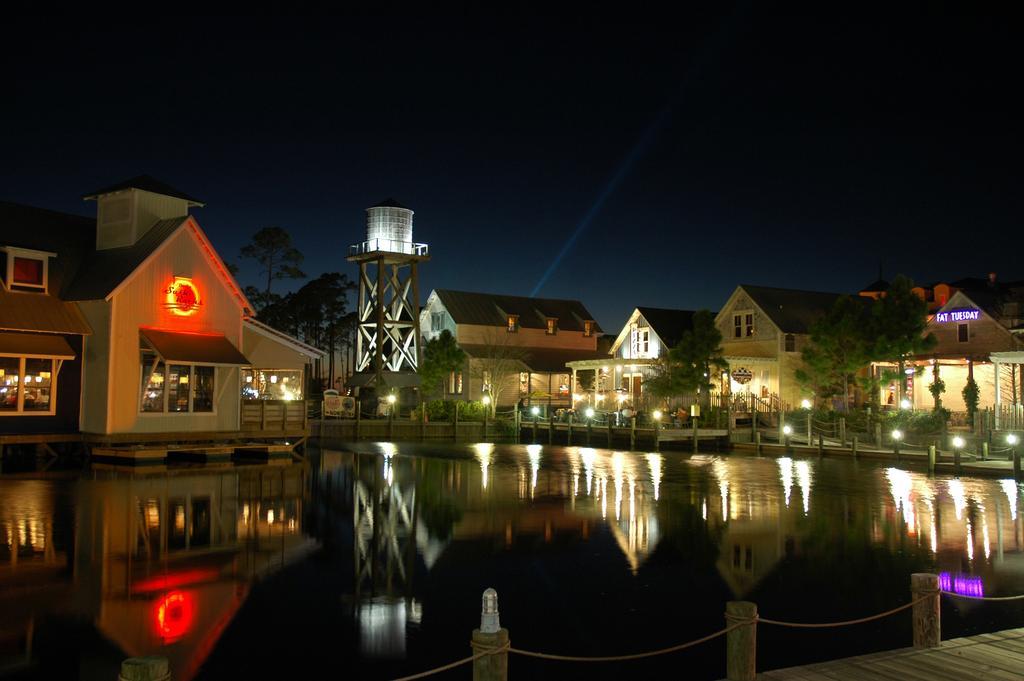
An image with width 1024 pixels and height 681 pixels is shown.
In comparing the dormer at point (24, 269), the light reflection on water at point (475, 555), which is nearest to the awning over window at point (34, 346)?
the dormer at point (24, 269)

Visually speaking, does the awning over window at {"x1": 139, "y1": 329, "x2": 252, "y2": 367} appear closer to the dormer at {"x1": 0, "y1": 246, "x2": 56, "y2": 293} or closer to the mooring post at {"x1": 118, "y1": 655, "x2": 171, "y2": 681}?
the dormer at {"x1": 0, "y1": 246, "x2": 56, "y2": 293}

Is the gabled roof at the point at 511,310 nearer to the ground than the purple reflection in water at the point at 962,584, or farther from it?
farther from it

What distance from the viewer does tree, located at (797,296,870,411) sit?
139 feet

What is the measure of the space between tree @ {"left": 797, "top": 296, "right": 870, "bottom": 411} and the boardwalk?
35.1m

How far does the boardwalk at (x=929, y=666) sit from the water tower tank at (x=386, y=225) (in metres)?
49.6

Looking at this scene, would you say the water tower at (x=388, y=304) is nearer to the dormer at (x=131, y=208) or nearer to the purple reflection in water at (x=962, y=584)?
the dormer at (x=131, y=208)

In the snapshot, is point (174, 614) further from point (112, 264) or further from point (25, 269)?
point (25, 269)

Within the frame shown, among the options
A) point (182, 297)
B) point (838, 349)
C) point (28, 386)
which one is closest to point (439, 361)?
point (838, 349)

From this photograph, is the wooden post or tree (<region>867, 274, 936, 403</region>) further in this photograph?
tree (<region>867, 274, 936, 403</region>)

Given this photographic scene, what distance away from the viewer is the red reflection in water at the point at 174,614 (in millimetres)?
10711

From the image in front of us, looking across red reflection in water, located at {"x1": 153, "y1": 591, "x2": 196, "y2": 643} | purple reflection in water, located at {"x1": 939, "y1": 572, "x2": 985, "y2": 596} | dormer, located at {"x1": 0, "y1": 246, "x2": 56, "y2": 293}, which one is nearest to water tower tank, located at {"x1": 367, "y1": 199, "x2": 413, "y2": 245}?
dormer, located at {"x1": 0, "y1": 246, "x2": 56, "y2": 293}

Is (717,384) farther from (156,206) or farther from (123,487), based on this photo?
(123,487)

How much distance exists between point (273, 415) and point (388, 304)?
78.5 feet

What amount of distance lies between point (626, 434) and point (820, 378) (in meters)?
10.2
